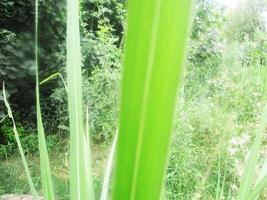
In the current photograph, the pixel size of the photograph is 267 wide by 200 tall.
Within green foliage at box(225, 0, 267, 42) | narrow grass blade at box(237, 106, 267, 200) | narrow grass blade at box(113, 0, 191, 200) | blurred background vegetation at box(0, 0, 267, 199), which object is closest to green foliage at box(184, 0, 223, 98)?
blurred background vegetation at box(0, 0, 267, 199)

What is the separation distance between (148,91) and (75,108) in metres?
0.22

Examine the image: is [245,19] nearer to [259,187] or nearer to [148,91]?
[259,187]

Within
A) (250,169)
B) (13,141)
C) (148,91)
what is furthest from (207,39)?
(148,91)

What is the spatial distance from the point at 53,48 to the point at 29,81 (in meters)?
0.29

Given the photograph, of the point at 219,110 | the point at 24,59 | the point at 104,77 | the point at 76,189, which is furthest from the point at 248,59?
the point at 76,189

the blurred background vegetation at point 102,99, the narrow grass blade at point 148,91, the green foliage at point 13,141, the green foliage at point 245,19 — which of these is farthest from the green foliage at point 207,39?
the narrow grass blade at point 148,91

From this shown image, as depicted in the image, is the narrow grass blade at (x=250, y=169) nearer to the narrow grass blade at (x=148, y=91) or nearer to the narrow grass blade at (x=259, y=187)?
the narrow grass blade at (x=259, y=187)

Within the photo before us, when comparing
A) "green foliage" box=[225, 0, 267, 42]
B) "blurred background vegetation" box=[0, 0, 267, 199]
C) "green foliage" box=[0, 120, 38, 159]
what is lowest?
"green foliage" box=[0, 120, 38, 159]

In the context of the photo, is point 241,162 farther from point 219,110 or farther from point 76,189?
point 76,189

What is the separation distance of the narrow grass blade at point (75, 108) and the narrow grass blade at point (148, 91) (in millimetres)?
201

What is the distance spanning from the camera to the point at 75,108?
0.34 meters

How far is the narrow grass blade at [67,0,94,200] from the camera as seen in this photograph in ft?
1.11

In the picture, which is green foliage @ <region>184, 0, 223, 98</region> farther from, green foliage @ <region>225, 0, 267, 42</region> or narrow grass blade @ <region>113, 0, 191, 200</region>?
narrow grass blade @ <region>113, 0, 191, 200</region>

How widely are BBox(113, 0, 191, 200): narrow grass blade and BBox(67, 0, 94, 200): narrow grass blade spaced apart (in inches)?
7.9
